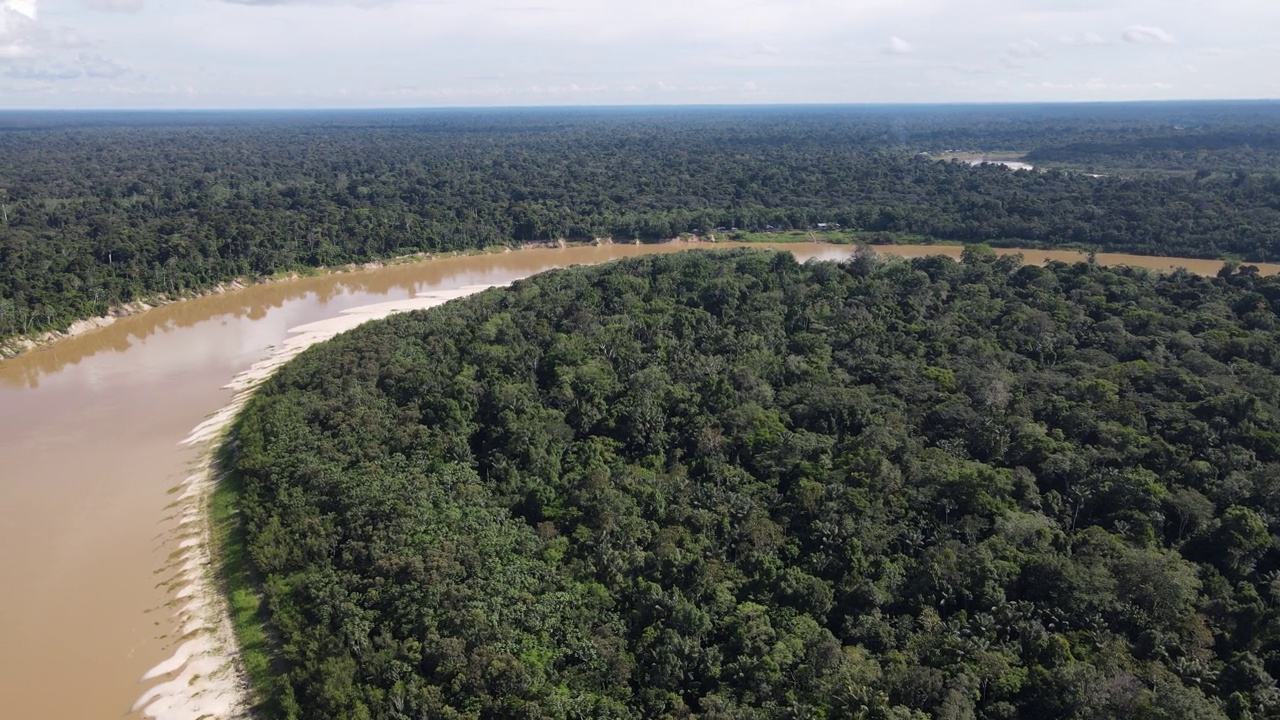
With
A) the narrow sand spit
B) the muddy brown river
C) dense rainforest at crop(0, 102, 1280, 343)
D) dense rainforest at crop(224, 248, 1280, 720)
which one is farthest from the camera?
dense rainforest at crop(0, 102, 1280, 343)

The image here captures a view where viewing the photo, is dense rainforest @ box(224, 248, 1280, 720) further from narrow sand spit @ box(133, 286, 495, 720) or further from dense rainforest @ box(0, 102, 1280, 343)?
dense rainforest @ box(0, 102, 1280, 343)

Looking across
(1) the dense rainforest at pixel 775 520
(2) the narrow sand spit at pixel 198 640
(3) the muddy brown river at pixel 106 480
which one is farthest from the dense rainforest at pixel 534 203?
(1) the dense rainforest at pixel 775 520

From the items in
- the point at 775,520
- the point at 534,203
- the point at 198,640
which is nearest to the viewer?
the point at 198,640

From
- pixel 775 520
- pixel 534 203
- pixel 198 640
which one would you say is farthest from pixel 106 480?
pixel 534 203

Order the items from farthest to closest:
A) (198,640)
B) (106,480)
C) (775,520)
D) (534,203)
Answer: (534,203)
(106,480)
(775,520)
(198,640)

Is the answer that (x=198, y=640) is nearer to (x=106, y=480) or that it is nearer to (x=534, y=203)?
(x=106, y=480)

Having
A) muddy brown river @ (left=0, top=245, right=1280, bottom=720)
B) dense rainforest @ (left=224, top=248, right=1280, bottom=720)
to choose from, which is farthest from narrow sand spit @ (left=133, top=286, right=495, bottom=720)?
dense rainforest @ (left=224, top=248, right=1280, bottom=720)

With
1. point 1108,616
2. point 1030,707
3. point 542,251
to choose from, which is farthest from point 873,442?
point 542,251
